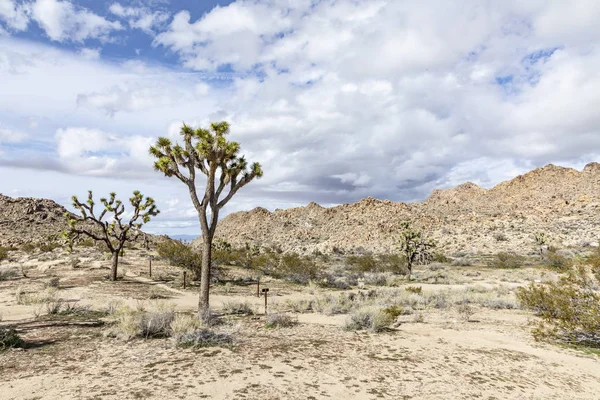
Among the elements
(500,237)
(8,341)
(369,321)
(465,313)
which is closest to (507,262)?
(500,237)

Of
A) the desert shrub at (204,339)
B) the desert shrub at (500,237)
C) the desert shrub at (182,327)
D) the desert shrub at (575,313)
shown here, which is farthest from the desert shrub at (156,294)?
the desert shrub at (500,237)

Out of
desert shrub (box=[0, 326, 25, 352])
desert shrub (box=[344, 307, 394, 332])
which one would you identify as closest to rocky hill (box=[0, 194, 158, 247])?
desert shrub (box=[0, 326, 25, 352])

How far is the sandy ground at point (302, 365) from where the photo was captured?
6754 millimetres

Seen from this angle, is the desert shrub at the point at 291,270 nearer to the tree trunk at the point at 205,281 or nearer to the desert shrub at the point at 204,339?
the tree trunk at the point at 205,281

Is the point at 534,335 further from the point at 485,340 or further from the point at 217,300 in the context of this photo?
the point at 217,300

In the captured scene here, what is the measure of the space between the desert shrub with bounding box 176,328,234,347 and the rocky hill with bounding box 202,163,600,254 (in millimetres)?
53770

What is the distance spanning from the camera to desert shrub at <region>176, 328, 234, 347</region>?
30.1 ft

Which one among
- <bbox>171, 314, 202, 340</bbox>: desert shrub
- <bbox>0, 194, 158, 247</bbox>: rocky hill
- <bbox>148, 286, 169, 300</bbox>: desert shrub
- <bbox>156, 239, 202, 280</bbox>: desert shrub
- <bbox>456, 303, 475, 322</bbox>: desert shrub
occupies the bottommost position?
<bbox>456, 303, 475, 322</bbox>: desert shrub

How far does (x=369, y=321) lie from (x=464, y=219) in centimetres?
6886

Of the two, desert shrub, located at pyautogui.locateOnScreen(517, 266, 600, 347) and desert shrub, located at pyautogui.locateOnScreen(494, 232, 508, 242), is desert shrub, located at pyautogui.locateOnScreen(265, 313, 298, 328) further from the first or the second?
desert shrub, located at pyautogui.locateOnScreen(494, 232, 508, 242)

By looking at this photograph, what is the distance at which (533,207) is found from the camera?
75.8 m

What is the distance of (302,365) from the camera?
8.12 metres

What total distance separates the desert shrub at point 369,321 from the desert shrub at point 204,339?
4.17 metres

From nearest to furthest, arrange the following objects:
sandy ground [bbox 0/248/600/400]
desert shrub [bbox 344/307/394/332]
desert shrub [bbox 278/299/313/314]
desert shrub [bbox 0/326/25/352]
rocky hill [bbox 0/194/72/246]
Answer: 1. sandy ground [bbox 0/248/600/400]
2. desert shrub [bbox 0/326/25/352]
3. desert shrub [bbox 344/307/394/332]
4. desert shrub [bbox 278/299/313/314]
5. rocky hill [bbox 0/194/72/246]
